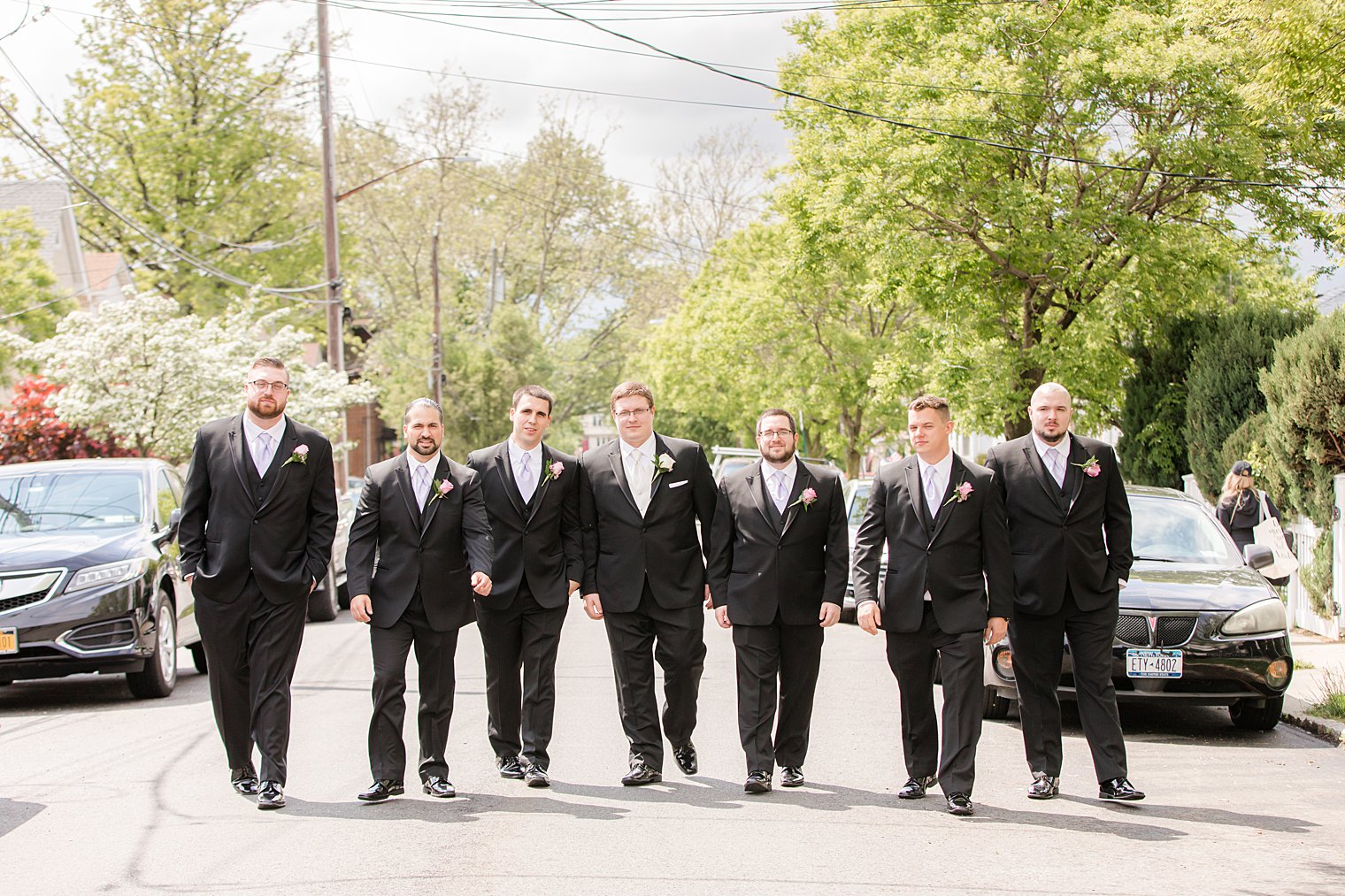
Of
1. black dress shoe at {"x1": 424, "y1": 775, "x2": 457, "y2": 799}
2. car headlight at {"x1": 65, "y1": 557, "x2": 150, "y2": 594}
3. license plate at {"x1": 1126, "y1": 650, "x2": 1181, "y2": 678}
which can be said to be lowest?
black dress shoe at {"x1": 424, "y1": 775, "x2": 457, "y2": 799}

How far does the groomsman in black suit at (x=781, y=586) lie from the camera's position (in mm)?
7426

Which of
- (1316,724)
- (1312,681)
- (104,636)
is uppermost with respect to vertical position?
(104,636)

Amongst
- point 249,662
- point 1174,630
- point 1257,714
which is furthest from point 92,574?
point 1257,714

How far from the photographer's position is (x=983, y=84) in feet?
67.0

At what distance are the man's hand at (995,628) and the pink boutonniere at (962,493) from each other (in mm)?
593

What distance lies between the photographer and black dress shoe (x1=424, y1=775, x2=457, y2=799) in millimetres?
7133

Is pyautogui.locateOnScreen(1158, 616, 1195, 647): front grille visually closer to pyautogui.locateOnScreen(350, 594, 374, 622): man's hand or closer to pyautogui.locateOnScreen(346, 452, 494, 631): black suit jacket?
pyautogui.locateOnScreen(346, 452, 494, 631): black suit jacket

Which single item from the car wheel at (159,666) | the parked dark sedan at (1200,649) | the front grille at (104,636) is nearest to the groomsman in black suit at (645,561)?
the parked dark sedan at (1200,649)

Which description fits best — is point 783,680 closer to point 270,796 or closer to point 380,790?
point 380,790

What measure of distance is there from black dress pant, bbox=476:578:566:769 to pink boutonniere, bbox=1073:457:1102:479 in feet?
8.87

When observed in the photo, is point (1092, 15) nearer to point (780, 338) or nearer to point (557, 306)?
point (780, 338)

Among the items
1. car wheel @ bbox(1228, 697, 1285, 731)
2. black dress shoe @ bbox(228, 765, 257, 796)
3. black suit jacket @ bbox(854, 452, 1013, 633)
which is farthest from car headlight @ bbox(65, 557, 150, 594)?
car wheel @ bbox(1228, 697, 1285, 731)

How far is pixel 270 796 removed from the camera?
7000 mm

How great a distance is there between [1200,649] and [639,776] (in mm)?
3756
